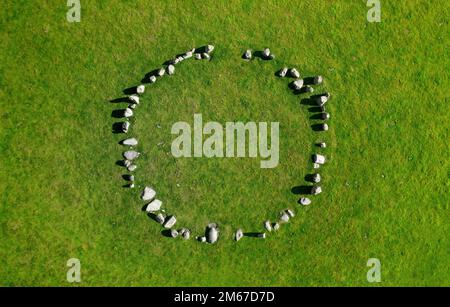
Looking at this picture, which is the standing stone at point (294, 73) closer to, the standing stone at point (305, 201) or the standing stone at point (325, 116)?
the standing stone at point (325, 116)

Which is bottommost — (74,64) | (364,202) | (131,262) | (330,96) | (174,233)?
(131,262)

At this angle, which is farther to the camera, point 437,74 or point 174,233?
point 437,74

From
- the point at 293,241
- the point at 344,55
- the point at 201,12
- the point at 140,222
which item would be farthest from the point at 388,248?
the point at 201,12

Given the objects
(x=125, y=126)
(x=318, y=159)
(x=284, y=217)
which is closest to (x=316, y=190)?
→ (x=318, y=159)

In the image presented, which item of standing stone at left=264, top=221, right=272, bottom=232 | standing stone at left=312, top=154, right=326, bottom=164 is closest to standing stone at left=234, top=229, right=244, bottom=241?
standing stone at left=264, top=221, right=272, bottom=232

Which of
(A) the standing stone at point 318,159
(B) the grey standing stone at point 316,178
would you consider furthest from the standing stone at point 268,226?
(A) the standing stone at point 318,159

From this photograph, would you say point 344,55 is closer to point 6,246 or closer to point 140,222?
point 140,222

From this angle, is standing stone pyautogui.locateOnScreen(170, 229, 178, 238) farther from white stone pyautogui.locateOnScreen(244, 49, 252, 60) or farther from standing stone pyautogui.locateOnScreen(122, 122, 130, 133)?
white stone pyautogui.locateOnScreen(244, 49, 252, 60)
